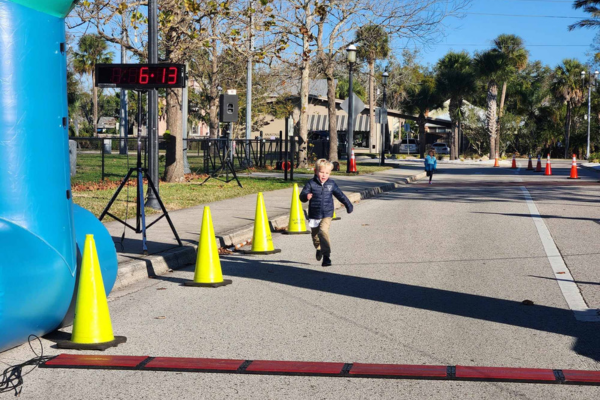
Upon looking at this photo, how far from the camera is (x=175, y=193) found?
19312 millimetres

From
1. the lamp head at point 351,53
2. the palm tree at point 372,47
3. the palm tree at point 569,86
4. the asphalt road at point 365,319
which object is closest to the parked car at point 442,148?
the palm tree at point 372,47

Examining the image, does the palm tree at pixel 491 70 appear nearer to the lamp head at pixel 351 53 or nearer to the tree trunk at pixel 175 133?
the lamp head at pixel 351 53

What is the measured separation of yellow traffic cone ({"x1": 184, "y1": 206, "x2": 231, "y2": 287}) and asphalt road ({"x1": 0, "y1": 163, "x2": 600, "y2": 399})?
0.16 meters

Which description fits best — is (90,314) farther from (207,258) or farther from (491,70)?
(491,70)

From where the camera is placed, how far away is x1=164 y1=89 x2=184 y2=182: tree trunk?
21734 mm

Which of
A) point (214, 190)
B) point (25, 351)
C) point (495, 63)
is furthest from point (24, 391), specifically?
point (495, 63)

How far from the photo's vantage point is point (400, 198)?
2184 centimetres

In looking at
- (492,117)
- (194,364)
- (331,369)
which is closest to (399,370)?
(331,369)

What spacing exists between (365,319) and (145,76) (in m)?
6.47

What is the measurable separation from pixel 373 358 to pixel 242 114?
5025 cm

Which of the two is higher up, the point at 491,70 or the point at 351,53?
the point at 491,70

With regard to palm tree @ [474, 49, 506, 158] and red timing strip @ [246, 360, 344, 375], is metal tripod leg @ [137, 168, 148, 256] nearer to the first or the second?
red timing strip @ [246, 360, 344, 375]

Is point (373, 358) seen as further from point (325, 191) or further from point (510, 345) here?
point (325, 191)

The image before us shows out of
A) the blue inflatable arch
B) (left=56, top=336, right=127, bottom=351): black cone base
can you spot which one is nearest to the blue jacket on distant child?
the blue inflatable arch
